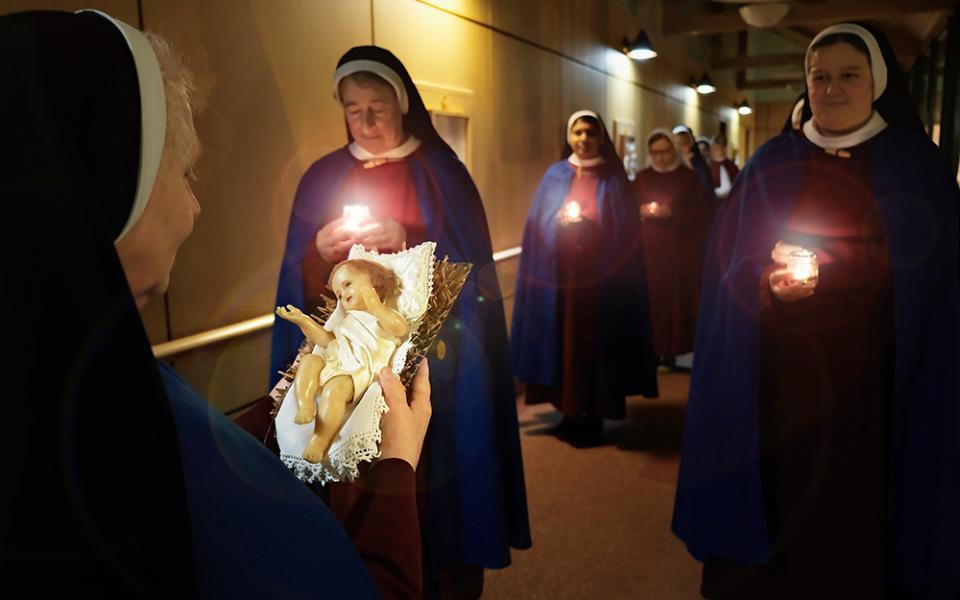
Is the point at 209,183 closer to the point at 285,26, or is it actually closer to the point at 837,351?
the point at 285,26

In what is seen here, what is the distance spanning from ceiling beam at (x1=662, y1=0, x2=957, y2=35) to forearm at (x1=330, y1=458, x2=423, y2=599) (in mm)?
8098

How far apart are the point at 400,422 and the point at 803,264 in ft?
6.10

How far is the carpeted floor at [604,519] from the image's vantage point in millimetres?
3275

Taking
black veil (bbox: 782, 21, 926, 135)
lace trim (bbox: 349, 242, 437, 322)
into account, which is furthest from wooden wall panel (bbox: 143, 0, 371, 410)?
black veil (bbox: 782, 21, 926, 135)

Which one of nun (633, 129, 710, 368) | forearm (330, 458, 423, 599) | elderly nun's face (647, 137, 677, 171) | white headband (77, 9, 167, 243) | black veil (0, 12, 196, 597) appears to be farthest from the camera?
elderly nun's face (647, 137, 677, 171)

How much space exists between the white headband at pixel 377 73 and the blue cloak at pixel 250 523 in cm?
202

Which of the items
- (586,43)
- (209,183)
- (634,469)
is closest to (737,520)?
(634,469)

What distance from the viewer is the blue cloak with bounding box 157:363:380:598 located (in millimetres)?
807

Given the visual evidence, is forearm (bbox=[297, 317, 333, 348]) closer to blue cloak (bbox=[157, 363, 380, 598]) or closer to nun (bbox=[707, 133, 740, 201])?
blue cloak (bbox=[157, 363, 380, 598])

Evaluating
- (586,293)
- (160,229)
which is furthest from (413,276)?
(586,293)

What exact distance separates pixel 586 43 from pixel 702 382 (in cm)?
546

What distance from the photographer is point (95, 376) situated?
684 mm

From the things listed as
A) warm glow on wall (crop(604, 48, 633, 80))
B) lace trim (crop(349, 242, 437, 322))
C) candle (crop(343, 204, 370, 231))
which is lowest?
lace trim (crop(349, 242, 437, 322))

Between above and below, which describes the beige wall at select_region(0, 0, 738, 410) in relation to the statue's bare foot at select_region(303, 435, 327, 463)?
above
